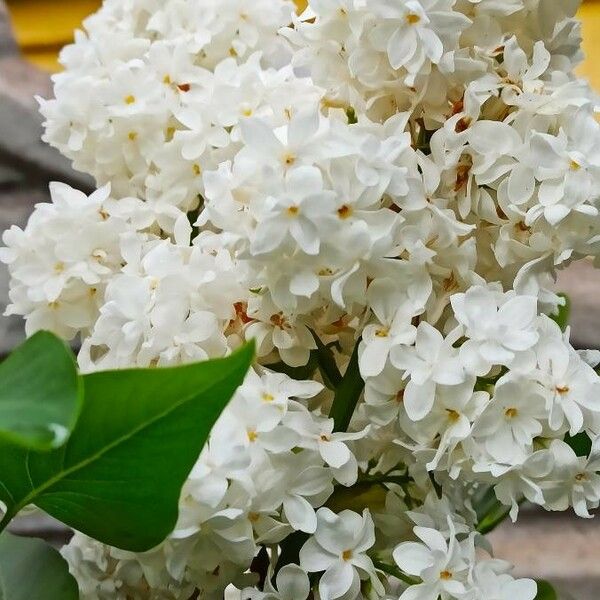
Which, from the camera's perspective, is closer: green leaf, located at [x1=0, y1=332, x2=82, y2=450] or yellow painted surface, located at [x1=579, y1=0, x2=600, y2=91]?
green leaf, located at [x1=0, y1=332, x2=82, y2=450]

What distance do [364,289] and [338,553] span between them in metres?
0.10

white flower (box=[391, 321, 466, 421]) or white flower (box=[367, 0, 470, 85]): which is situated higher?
white flower (box=[367, 0, 470, 85])

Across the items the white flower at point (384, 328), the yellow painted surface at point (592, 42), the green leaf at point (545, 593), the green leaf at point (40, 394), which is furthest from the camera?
the yellow painted surface at point (592, 42)

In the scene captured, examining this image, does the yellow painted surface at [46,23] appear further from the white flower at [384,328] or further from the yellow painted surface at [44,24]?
the white flower at [384,328]

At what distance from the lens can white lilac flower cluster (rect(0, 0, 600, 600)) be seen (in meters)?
0.35

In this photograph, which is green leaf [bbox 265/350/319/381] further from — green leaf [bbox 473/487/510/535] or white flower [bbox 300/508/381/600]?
green leaf [bbox 473/487/510/535]

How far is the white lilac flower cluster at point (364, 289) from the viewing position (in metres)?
0.35

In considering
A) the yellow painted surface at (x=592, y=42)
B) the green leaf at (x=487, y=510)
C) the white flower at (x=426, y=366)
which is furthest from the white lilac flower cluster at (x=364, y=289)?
the yellow painted surface at (x=592, y=42)

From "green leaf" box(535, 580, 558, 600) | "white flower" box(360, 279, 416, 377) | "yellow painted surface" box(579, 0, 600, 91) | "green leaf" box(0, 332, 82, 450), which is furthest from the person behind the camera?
"yellow painted surface" box(579, 0, 600, 91)

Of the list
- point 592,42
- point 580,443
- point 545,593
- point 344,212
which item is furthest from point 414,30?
point 592,42

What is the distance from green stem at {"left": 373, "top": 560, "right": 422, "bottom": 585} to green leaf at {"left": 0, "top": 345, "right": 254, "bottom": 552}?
110 millimetres

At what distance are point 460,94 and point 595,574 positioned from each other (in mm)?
610

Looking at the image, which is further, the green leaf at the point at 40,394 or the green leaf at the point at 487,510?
the green leaf at the point at 487,510

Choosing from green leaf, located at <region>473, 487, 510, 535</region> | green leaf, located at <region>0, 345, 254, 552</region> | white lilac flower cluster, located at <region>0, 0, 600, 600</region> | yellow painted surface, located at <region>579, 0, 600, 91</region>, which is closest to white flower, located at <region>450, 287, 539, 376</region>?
white lilac flower cluster, located at <region>0, 0, 600, 600</region>
